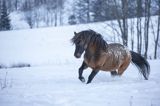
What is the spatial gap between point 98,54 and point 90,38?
1.53 feet

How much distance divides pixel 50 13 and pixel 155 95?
3637 inches

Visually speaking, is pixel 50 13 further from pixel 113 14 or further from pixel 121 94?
pixel 121 94

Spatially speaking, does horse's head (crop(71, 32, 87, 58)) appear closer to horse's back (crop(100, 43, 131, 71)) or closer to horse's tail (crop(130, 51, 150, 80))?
horse's back (crop(100, 43, 131, 71))

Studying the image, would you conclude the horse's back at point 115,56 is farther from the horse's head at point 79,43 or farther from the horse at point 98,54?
the horse's head at point 79,43

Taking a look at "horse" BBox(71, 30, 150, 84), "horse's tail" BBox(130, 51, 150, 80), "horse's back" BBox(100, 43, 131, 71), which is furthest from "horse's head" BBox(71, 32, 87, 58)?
"horse's tail" BBox(130, 51, 150, 80)

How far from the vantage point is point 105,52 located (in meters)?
7.90

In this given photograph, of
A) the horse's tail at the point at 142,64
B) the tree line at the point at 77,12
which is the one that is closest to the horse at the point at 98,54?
the horse's tail at the point at 142,64

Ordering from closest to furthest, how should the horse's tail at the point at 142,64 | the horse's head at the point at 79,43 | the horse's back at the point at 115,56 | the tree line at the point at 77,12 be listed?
1. the horse's head at the point at 79,43
2. the horse's back at the point at 115,56
3. the horse's tail at the point at 142,64
4. the tree line at the point at 77,12

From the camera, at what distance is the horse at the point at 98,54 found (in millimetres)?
7480

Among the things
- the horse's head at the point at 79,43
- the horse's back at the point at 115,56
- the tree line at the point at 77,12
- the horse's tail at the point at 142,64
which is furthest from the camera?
the tree line at the point at 77,12

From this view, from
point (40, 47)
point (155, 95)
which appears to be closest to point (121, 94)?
point (155, 95)

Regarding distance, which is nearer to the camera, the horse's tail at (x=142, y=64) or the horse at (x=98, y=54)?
the horse at (x=98, y=54)

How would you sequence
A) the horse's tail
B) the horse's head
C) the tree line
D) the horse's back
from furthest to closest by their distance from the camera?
the tree line, the horse's tail, the horse's back, the horse's head

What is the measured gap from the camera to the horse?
Answer: 7.48m
